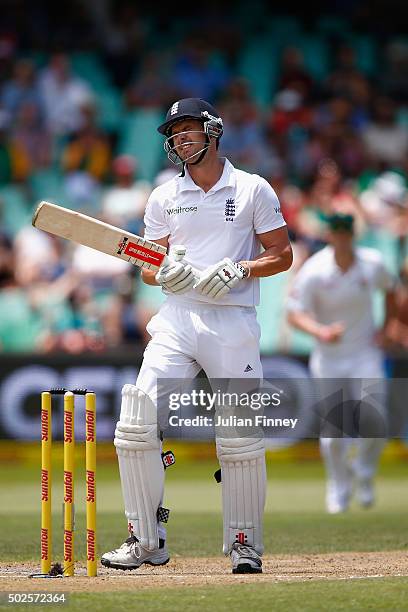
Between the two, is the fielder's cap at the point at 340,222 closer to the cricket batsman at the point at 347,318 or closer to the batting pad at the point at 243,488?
the cricket batsman at the point at 347,318

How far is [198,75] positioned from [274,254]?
1013 centimetres

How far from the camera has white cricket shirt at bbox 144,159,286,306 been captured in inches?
227

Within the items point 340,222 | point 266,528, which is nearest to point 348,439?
point 340,222

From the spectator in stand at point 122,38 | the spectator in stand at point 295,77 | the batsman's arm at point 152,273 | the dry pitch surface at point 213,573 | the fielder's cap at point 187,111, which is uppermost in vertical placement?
the spectator in stand at point 122,38

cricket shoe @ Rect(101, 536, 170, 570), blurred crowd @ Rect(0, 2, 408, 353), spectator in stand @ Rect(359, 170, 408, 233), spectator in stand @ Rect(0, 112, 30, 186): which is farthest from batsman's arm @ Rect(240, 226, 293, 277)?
spectator in stand @ Rect(0, 112, 30, 186)

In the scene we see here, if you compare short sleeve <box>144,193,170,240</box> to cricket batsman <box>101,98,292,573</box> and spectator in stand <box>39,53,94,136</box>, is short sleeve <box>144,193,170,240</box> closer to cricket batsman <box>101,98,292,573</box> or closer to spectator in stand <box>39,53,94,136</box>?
cricket batsman <box>101,98,292,573</box>

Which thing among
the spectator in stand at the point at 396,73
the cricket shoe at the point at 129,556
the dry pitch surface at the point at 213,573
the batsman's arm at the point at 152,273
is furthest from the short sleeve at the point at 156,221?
the spectator in stand at the point at 396,73

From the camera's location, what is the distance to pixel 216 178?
5.84m

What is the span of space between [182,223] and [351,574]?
5.51ft

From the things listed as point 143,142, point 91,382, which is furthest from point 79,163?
point 91,382

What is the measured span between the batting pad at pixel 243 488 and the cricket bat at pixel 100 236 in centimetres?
84

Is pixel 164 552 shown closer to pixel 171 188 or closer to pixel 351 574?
pixel 351 574

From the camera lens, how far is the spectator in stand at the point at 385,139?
581 inches

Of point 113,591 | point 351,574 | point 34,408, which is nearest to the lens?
point 113,591
